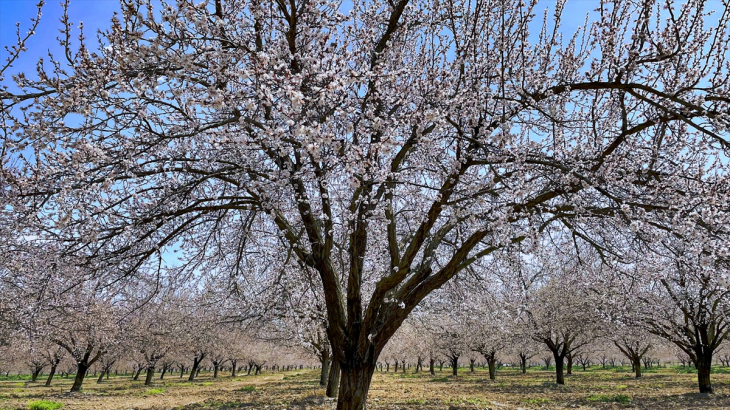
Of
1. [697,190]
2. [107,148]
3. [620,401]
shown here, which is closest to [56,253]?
[107,148]

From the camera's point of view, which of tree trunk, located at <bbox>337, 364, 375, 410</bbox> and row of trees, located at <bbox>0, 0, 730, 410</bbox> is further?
tree trunk, located at <bbox>337, 364, 375, 410</bbox>

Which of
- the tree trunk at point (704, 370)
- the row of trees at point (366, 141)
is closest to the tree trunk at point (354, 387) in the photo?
the row of trees at point (366, 141)

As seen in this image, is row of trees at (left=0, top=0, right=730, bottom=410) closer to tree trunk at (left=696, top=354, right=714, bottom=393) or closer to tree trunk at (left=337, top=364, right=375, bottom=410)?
tree trunk at (left=337, top=364, right=375, bottom=410)

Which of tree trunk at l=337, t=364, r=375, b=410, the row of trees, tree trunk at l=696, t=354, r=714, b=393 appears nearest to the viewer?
the row of trees

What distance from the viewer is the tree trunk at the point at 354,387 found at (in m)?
6.43

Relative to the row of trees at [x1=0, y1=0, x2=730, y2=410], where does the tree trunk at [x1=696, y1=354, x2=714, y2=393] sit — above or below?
below

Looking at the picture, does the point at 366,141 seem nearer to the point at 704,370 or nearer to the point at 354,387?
the point at 354,387

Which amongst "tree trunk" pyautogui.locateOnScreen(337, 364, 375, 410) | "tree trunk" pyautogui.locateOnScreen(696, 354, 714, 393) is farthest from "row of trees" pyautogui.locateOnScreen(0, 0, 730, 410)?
"tree trunk" pyautogui.locateOnScreen(696, 354, 714, 393)

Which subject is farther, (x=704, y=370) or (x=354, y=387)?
(x=704, y=370)

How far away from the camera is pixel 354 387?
648 centimetres

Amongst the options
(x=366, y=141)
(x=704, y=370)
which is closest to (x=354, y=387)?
(x=366, y=141)

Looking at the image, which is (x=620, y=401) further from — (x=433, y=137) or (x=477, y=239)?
(x=433, y=137)

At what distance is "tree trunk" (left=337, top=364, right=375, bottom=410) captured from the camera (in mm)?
6430

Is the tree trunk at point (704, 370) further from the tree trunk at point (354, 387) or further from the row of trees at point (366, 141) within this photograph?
the tree trunk at point (354, 387)
